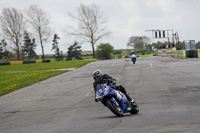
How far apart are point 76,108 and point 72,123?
2877 millimetres

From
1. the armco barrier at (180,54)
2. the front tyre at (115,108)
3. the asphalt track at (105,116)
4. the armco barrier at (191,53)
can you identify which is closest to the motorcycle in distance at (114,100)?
the front tyre at (115,108)

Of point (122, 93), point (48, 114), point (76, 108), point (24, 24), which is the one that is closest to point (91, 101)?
point (76, 108)

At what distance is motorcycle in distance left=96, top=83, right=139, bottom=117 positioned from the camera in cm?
918

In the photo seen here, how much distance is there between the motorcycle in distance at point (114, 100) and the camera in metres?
9.18

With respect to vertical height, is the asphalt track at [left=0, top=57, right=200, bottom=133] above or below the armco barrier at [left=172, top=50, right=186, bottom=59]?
below

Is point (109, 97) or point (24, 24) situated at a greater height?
point (24, 24)

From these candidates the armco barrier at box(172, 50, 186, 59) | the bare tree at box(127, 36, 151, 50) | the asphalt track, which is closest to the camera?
the asphalt track

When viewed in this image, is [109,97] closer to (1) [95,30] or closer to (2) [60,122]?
(2) [60,122]

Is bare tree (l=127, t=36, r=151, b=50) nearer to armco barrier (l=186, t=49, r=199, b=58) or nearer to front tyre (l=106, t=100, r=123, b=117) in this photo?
armco barrier (l=186, t=49, r=199, b=58)

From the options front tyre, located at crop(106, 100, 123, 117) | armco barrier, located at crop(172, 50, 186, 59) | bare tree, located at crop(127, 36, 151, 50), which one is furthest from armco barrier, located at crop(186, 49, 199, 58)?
bare tree, located at crop(127, 36, 151, 50)

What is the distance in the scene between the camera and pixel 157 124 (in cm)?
776

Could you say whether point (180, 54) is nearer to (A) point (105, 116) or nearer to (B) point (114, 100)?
(A) point (105, 116)

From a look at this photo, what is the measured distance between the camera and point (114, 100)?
9242mm

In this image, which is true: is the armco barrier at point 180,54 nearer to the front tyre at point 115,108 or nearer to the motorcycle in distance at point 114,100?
the motorcycle in distance at point 114,100
